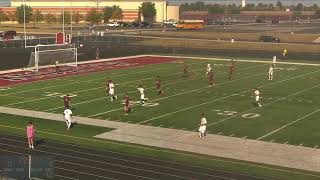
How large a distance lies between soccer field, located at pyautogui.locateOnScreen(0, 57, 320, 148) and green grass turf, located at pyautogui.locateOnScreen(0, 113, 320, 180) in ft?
9.35

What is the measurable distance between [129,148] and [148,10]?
13655 cm

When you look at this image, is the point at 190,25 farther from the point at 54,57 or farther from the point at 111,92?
the point at 111,92

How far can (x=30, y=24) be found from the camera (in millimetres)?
145250

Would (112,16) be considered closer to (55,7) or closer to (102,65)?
(55,7)

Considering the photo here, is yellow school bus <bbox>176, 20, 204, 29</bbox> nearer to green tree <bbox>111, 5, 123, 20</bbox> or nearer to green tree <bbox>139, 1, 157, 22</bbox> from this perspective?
green tree <bbox>111, 5, 123, 20</bbox>

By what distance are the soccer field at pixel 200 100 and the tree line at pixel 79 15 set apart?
85409 millimetres

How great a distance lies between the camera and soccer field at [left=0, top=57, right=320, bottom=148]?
87.1 ft

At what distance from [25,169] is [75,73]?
32908mm

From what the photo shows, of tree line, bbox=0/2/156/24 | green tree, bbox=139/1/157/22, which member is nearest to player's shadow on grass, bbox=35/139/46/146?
tree line, bbox=0/2/156/24

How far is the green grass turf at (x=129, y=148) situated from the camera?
63.5ft

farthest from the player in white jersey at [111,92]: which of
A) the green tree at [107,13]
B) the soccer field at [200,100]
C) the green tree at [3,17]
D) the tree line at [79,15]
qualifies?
the green tree at [3,17]

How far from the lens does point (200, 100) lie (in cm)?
Result: 3384

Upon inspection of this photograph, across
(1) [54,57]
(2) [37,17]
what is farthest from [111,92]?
(2) [37,17]

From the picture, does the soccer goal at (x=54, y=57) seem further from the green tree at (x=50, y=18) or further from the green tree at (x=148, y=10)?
the green tree at (x=148, y=10)
